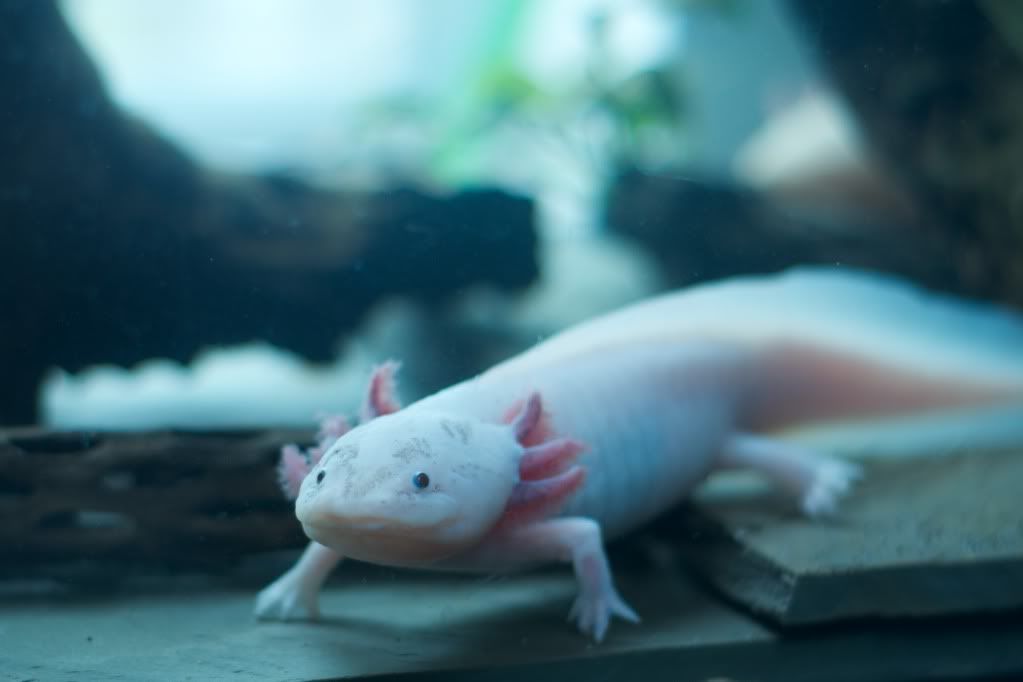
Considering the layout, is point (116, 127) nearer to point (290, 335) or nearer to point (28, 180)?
point (28, 180)

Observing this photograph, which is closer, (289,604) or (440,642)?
(440,642)

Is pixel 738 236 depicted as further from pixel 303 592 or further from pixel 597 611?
pixel 303 592

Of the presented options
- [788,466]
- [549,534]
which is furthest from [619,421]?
[788,466]

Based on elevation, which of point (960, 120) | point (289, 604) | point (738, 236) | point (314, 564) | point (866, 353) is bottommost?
point (289, 604)

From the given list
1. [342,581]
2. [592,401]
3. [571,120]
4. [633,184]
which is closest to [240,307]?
[342,581]

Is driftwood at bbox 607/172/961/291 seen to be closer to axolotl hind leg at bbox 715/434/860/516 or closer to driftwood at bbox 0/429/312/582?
axolotl hind leg at bbox 715/434/860/516

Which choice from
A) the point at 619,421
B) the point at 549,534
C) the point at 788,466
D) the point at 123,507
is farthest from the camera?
the point at 788,466
